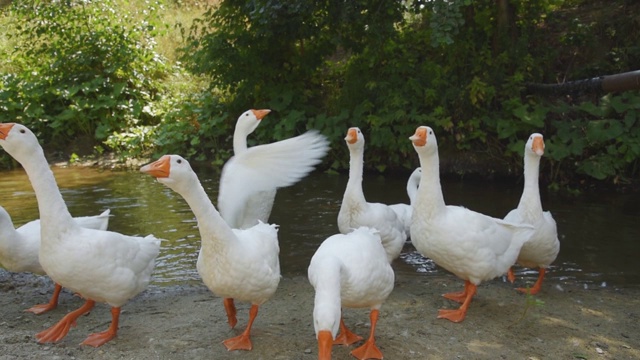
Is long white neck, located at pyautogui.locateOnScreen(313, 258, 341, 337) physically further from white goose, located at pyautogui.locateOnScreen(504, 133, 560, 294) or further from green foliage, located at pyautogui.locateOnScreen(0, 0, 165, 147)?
green foliage, located at pyautogui.locateOnScreen(0, 0, 165, 147)

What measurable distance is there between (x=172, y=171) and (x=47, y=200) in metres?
1.10

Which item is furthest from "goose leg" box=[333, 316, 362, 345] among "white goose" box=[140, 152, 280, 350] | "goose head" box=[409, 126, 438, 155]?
"goose head" box=[409, 126, 438, 155]

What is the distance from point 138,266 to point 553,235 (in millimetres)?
3545

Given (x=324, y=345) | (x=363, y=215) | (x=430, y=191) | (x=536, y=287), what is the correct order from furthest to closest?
(x=363, y=215) < (x=536, y=287) < (x=430, y=191) < (x=324, y=345)

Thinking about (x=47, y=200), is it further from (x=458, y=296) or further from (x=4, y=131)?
(x=458, y=296)

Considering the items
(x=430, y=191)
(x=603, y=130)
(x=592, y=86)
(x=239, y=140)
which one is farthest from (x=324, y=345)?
(x=603, y=130)

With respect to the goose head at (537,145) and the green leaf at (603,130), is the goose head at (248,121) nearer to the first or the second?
the goose head at (537,145)

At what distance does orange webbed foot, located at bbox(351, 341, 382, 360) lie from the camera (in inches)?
157

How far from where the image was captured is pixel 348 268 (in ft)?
12.5

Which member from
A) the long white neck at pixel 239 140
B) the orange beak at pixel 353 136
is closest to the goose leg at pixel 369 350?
the orange beak at pixel 353 136

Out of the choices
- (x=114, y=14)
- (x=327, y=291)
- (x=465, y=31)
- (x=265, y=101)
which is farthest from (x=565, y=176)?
(x=114, y=14)

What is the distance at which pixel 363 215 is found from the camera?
18.7 feet

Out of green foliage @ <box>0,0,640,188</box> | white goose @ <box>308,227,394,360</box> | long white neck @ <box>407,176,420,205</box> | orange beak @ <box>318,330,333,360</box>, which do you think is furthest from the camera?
green foliage @ <box>0,0,640,188</box>

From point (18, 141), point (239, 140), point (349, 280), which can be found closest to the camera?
point (349, 280)
